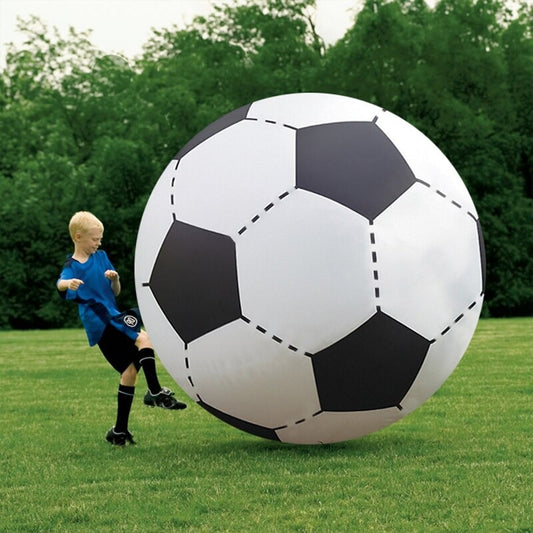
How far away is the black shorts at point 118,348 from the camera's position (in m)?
6.81

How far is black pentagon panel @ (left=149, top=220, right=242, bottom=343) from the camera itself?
5516mm

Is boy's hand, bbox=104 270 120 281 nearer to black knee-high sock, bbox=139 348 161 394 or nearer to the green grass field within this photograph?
black knee-high sock, bbox=139 348 161 394

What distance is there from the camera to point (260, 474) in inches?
216

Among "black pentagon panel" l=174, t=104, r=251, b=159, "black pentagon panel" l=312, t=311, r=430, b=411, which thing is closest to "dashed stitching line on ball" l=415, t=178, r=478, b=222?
"black pentagon panel" l=312, t=311, r=430, b=411

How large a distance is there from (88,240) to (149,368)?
103 cm

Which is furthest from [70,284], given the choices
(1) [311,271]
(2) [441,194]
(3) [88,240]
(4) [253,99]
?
(4) [253,99]

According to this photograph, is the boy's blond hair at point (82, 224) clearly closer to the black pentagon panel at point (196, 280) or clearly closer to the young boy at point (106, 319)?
the young boy at point (106, 319)

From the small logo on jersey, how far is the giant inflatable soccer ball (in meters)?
0.71

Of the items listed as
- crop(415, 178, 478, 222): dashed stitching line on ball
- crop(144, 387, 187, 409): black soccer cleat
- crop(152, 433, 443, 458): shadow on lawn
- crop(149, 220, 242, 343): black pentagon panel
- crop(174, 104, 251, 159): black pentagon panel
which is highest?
crop(174, 104, 251, 159): black pentagon panel

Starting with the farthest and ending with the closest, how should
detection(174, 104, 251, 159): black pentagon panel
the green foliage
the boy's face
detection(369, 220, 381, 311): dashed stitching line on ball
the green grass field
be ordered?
the green foliage
the boy's face
detection(174, 104, 251, 159): black pentagon panel
detection(369, 220, 381, 311): dashed stitching line on ball
the green grass field

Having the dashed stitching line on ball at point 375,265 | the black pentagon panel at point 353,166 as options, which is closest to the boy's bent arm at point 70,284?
the black pentagon panel at point 353,166

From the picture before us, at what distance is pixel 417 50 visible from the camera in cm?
3175

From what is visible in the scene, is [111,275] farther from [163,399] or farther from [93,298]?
[163,399]

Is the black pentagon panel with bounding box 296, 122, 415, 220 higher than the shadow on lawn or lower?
higher
